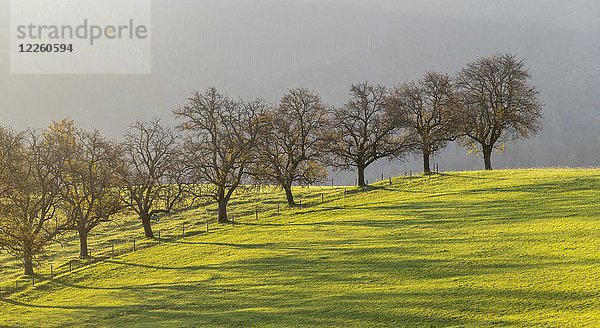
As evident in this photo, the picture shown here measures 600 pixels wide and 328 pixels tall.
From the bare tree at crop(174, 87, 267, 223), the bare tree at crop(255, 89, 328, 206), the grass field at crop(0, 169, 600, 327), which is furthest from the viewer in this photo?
the bare tree at crop(255, 89, 328, 206)

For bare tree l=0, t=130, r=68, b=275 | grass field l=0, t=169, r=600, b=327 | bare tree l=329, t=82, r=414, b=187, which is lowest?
grass field l=0, t=169, r=600, b=327

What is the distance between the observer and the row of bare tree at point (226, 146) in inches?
2192

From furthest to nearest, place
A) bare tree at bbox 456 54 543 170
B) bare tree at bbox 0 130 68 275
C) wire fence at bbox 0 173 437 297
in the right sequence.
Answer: bare tree at bbox 456 54 543 170, wire fence at bbox 0 173 437 297, bare tree at bbox 0 130 68 275

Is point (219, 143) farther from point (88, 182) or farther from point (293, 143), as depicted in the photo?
point (88, 182)

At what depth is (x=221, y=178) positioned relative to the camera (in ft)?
229

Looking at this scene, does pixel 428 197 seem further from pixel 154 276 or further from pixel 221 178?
pixel 154 276

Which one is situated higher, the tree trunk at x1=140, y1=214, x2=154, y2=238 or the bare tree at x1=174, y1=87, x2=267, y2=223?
the bare tree at x1=174, y1=87, x2=267, y2=223

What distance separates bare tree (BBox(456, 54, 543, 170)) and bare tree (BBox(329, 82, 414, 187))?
10.6 metres

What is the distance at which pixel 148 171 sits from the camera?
6838 cm

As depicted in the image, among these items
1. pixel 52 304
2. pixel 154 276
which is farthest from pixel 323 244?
pixel 52 304

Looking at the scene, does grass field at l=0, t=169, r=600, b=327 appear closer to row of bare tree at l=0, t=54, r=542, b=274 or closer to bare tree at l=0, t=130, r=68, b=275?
bare tree at l=0, t=130, r=68, b=275

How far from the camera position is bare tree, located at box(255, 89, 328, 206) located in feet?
244

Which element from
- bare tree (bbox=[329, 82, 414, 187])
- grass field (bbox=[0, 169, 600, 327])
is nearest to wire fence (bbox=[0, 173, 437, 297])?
grass field (bbox=[0, 169, 600, 327])

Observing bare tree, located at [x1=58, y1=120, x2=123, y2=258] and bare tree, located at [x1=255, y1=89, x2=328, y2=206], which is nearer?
bare tree, located at [x1=58, y1=120, x2=123, y2=258]
